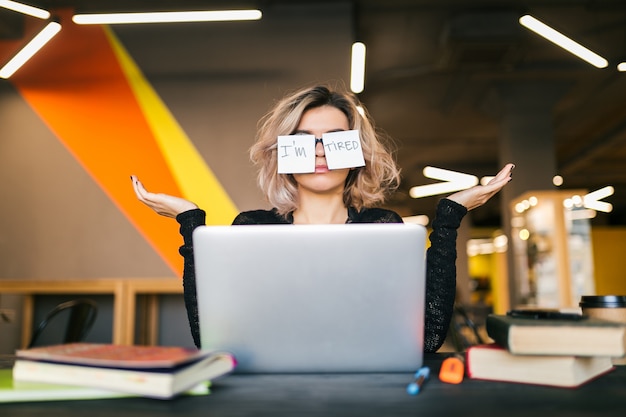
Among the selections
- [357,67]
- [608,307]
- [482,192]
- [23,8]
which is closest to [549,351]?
[608,307]

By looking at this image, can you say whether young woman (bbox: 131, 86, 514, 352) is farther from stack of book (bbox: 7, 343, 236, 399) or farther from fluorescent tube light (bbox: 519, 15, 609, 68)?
fluorescent tube light (bbox: 519, 15, 609, 68)

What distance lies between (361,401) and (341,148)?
828 mm

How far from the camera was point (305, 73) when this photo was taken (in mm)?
4188

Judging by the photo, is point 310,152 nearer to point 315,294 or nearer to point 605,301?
point 315,294

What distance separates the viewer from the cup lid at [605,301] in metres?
1.03

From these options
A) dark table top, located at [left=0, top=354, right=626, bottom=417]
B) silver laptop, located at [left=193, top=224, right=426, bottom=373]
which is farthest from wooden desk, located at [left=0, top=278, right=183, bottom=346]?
dark table top, located at [left=0, top=354, right=626, bottom=417]

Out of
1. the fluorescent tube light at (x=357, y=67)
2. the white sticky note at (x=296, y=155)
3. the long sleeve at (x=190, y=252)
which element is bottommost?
the long sleeve at (x=190, y=252)

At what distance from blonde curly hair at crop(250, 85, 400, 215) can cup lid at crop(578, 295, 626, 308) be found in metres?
1.00

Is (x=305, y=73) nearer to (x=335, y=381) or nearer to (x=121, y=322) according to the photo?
(x=121, y=322)

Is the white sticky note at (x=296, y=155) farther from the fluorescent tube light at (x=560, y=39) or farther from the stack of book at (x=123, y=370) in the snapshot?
the fluorescent tube light at (x=560, y=39)

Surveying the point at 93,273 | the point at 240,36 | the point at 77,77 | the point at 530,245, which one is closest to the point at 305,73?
the point at 240,36

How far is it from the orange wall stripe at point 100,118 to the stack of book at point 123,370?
10.8 feet

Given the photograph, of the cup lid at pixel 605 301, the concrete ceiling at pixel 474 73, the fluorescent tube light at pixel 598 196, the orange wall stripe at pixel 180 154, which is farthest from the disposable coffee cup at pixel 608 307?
the fluorescent tube light at pixel 598 196

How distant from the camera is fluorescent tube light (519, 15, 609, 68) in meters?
3.17
